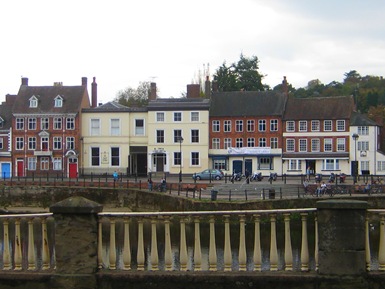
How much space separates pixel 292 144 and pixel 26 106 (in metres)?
30.4

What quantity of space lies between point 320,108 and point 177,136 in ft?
53.5

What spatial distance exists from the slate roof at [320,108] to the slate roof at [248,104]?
1.16m

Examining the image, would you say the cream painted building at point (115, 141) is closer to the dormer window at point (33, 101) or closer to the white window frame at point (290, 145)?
the dormer window at point (33, 101)

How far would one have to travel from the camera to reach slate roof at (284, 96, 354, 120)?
68.0 m

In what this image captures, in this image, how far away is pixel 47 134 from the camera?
6969 centimetres

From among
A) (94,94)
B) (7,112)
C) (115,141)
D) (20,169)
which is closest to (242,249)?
(115,141)

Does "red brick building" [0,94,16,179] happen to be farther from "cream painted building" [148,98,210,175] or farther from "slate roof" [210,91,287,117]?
"slate roof" [210,91,287,117]

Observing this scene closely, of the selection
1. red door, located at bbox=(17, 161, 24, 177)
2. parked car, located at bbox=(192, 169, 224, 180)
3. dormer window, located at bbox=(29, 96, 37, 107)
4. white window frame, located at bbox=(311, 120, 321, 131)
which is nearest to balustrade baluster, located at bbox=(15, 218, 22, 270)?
parked car, located at bbox=(192, 169, 224, 180)

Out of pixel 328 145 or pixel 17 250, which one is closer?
pixel 17 250

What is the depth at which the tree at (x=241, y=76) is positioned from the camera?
305ft

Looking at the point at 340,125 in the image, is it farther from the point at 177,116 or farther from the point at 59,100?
the point at 59,100

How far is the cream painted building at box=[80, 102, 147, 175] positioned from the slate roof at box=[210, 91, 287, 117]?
A: 8557mm

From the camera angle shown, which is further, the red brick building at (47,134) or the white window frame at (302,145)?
the red brick building at (47,134)

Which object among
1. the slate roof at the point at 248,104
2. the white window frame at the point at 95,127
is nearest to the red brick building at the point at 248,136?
the slate roof at the point at 248,104
